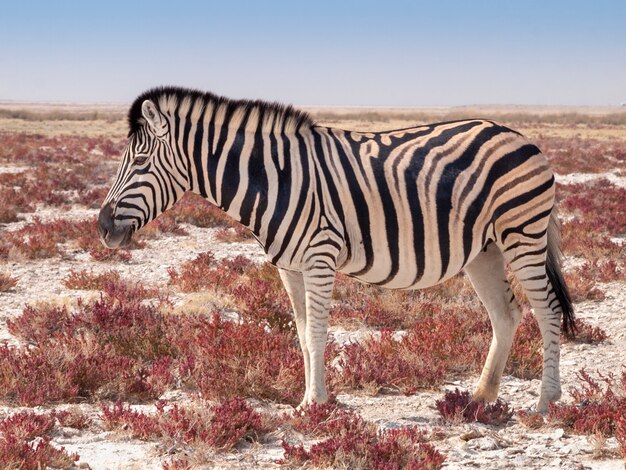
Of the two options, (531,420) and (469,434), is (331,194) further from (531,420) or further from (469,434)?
(531,420)

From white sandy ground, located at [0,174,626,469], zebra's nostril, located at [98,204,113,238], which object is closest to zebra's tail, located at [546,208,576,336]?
white sandy ground, located at [0,174,626,469]

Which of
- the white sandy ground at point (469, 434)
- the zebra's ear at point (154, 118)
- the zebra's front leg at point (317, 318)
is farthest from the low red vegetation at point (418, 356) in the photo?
the zebra's ear at point (154, 118)

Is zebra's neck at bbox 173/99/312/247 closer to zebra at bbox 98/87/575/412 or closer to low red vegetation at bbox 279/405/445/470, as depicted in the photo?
zebra at bbox 98/87/575/412

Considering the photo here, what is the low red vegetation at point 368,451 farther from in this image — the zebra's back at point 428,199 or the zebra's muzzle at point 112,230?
the zebra's muzzle at point 112,230

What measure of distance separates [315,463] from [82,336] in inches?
131

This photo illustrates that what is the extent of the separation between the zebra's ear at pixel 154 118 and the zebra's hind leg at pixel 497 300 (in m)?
2.63

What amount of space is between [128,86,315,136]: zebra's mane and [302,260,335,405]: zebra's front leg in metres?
1.13

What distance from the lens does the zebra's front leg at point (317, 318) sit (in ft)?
15.9

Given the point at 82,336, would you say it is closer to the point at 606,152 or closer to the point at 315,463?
the point at 315,463

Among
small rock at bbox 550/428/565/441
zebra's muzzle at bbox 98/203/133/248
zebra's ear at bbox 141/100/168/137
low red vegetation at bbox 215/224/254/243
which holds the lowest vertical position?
A: small rock at bbox 550/428/565/441

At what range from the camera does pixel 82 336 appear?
659 cm

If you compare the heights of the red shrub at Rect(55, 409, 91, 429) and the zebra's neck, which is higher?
the zebra's neck

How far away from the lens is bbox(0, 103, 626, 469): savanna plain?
4.33m

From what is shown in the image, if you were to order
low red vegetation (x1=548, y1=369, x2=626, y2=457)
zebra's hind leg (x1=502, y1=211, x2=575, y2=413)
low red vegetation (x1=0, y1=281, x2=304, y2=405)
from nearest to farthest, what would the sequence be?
low red vegetation (x1=548, y1=369, x2=626, y2=457), zebra's hind leg (x1=502, y1=211, x2=575, y2=413), low red vegetation (x1=0, y1=281, x2=304, y2=405)
